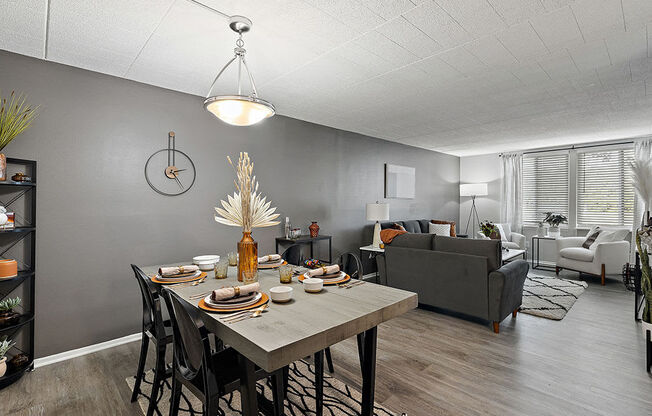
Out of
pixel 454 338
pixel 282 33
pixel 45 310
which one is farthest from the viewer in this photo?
pixel 454 338

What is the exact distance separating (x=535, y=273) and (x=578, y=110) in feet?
10.2

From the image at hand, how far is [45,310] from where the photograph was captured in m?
2.62

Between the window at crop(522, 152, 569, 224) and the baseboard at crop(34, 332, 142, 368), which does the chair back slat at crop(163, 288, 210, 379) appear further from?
the window at crop(522, 152, 569, 224)

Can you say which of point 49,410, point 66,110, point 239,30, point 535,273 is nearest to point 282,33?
point 239,30

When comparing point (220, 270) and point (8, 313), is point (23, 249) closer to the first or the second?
point (8, 313)

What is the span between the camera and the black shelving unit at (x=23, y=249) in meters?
2.44

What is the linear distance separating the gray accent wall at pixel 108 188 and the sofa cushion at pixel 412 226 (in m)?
2.66

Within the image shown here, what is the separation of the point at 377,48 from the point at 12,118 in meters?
2.78

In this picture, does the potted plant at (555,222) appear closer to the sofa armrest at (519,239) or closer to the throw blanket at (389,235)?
the sofa armrest at (519,239)

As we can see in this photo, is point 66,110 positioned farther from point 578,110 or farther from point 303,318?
point 578,110

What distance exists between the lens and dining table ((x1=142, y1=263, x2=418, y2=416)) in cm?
115

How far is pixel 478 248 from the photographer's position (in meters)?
3.26

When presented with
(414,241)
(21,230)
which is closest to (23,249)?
(21,230)

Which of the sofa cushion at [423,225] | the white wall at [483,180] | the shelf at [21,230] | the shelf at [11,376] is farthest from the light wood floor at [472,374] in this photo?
the white wall at [483,180]
